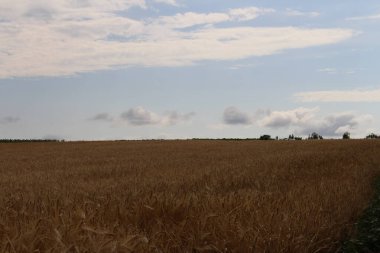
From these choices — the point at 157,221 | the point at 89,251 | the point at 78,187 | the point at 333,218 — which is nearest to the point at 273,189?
the point at 333,218

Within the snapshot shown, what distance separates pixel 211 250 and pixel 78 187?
596 centimetres

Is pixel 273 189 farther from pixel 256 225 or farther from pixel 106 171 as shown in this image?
pixel 106 171

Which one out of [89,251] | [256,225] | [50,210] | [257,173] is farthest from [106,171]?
[89,251]

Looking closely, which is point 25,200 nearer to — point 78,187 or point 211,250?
point 78,187

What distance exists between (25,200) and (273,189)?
13.6 feet

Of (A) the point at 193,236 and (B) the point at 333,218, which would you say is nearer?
(A) the point at 193,236

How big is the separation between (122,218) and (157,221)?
41 centimetres

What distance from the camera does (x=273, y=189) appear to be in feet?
32.6

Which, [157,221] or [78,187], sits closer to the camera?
[157,221]

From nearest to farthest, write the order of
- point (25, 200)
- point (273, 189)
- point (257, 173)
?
point (25, 200)
point (273, 189)
point (257, 173)

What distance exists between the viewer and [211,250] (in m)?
5.26

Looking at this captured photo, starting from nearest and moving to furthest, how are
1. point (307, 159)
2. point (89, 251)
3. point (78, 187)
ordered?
point (89, 251) < point (78, 187) < point (307, 159)

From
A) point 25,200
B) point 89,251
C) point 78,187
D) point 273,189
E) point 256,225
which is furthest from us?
point 78,187

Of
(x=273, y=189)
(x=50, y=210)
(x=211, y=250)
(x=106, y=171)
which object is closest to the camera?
(x=211, y=250)
